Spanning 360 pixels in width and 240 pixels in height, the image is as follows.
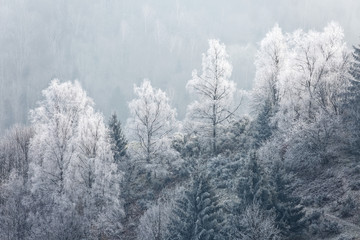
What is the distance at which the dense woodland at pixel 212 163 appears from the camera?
21406mm

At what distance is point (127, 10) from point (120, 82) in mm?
49189

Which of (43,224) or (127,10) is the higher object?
(127,10)

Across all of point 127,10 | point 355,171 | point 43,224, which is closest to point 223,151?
point 355,171

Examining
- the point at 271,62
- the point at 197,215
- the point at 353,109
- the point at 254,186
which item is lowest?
the point at 197,215

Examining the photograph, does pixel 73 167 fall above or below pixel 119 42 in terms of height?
below

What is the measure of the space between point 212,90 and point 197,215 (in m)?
16.9

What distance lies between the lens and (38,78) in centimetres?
14238

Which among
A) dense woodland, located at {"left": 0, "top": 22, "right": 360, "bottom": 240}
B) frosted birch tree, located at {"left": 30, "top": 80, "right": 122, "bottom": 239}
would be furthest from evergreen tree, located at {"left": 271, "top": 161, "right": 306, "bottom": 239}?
frosted birch tree, located at {"left": 30, "top": 80, "right": 122, "bottom": 239}

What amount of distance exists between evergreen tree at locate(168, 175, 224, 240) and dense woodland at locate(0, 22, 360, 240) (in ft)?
0.22

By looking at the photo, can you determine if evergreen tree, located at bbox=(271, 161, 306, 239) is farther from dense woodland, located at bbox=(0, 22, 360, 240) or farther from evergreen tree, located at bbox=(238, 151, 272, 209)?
evergreen tree, located at bbox=(238, 151, 272, 209)

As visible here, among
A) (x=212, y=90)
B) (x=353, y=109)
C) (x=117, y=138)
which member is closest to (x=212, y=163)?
(x=212, y=90)

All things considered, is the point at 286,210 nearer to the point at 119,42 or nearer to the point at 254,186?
the point at 254,186

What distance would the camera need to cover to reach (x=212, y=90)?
119ft

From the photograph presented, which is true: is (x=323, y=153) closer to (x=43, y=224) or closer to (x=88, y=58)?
(x=43, y=224)
